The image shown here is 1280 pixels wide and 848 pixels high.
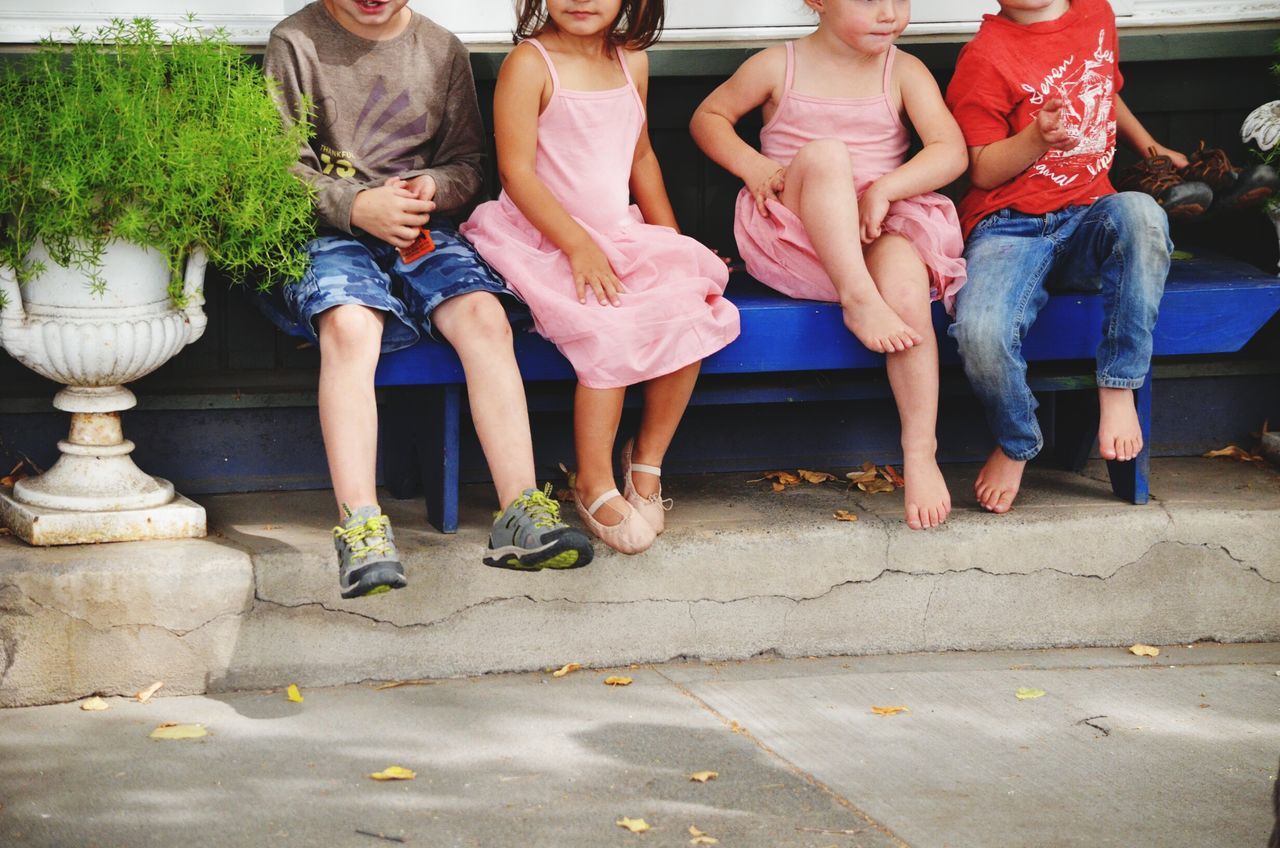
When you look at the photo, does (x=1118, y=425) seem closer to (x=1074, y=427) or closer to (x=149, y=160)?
(x=1074, y=427)

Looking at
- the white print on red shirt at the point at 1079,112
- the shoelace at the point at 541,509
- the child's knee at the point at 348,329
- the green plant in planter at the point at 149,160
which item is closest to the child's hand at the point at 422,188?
the green plant in planter at the point at 149,160

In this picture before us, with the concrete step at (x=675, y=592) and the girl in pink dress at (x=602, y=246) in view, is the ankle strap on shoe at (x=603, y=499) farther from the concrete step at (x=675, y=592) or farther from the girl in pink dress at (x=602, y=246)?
the concrete step at (x=675, y=592)

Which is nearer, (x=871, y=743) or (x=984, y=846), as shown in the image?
(x=984, y=846)

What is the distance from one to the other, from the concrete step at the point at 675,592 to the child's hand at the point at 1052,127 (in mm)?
903

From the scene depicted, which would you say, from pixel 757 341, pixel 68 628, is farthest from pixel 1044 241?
pixel 68 628

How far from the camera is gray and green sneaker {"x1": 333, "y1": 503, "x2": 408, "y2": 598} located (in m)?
3.06

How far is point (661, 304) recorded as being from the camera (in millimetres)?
3428

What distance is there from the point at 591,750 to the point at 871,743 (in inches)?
22.5

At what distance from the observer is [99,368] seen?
133 inches

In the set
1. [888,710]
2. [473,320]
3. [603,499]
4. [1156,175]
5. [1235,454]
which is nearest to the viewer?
[888,710]

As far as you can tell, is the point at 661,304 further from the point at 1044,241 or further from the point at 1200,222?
the point at 1200,222

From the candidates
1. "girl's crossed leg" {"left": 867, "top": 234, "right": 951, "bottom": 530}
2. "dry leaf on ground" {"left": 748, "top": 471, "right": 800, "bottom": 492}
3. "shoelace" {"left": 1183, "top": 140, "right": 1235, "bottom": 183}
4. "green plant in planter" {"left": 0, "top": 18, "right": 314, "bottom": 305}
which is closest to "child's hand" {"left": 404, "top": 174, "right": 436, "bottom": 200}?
"green plant in planter" {"left": 0, "top": 18, "right": 314, "bottom": 305}

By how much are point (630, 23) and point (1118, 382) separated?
1.46 m

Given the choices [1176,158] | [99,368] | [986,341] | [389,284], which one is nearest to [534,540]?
[389,284]
